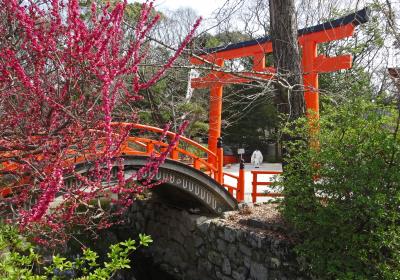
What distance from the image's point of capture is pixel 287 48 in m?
6.62

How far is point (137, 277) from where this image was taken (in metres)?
9.54

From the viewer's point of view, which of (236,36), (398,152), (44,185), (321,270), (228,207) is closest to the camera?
(44,185)

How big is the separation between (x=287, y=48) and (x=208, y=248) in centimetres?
444

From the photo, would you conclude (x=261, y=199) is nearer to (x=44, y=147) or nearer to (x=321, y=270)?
(x=321, y=270)

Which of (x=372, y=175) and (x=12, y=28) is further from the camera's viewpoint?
(x=372, y=175)

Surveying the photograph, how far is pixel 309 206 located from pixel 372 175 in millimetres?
1104

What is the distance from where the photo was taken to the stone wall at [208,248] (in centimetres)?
637

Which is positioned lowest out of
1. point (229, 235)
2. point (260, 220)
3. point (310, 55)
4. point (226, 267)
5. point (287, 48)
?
point (226, 267)

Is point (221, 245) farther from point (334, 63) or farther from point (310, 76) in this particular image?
point (334, 63)

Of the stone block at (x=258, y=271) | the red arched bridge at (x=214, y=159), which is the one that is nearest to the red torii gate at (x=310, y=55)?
the red arched bridge at (x=214, y=159)

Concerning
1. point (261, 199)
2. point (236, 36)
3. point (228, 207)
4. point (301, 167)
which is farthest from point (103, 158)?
point (236, 36)

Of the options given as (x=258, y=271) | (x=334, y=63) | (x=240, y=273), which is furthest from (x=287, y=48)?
(x=240, y=273)

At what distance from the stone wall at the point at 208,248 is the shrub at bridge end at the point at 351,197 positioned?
2.45ft

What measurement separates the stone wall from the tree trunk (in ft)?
7.83
